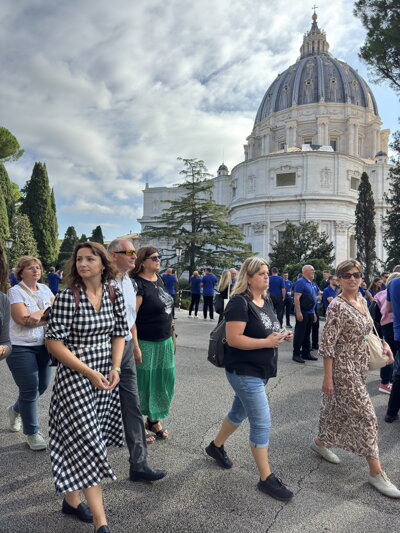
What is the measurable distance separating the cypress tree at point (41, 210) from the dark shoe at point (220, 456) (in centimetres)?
3162

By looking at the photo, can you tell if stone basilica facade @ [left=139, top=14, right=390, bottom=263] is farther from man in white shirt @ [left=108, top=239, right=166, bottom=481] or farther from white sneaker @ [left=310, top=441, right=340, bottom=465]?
man in white shirt @ [left=108, top=239, right=166, bottom=481]

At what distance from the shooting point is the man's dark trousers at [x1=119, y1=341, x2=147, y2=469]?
296 centimetres

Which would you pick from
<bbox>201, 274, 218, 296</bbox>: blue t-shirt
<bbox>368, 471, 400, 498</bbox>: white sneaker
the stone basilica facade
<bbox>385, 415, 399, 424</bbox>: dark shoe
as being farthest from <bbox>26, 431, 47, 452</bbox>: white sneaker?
the stone basilica facade

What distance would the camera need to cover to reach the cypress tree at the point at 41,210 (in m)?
31.9

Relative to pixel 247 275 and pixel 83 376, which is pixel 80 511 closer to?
pixel 83 376

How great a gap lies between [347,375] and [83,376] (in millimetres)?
2233

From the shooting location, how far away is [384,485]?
115 inches

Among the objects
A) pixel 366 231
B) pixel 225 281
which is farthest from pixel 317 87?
pixel 225 281

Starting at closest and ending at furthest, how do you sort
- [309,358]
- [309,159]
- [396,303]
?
[396,303]
[309,358]
[309,159]

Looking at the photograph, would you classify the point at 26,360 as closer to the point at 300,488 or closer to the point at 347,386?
the point at 300,488

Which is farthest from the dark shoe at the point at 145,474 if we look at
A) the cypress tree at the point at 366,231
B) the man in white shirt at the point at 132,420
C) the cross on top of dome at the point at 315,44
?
the cross on top of dome at the point at 315,44

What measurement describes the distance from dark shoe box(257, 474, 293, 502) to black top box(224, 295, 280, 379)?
771 millimetres

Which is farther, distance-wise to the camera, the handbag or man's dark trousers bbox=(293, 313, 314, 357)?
man's dark trousers bbox=(293, 313, 314, 357)

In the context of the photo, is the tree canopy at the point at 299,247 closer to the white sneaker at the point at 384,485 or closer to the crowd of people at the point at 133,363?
the crowd of people at the point at 133,363
